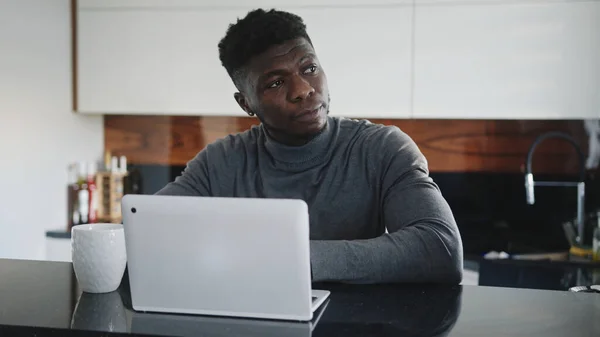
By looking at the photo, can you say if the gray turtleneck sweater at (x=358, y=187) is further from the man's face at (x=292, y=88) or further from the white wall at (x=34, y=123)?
the white wall at (x=34, y=123)

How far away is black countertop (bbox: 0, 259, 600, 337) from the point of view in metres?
0.86

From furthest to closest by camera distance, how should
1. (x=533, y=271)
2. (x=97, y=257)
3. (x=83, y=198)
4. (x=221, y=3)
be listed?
(x=83, y=198) → (x=221, y=3) → (x=533, y=271) → (x=97, y=257)

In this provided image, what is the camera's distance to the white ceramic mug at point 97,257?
42.1 inches

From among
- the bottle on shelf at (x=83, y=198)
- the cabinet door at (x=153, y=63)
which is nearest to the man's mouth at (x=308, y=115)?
the cabinet door at (x=153, y=63)

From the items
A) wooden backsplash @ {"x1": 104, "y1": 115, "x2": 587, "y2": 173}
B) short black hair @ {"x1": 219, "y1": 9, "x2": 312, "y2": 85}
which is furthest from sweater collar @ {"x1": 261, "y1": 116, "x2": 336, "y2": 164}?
wooden backsplash @ {"x1": 104, "y1": 115, "x2": 587, "y2": 173}

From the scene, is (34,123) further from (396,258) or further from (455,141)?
(396,258)

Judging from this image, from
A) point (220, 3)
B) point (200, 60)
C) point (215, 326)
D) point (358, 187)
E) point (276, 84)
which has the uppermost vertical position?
point (220, 3)

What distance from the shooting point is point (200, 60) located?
2746 millimetres

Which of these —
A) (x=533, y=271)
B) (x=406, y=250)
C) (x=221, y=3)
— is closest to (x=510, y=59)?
(x=533, y=271)

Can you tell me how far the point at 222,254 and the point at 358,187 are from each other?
654mm

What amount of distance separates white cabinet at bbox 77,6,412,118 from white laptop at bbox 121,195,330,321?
5.88 ft

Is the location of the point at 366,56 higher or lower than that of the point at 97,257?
higher

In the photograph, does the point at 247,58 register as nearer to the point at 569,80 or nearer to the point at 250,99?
the point at 250,99

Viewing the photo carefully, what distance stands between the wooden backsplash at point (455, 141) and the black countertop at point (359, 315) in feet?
6.11
